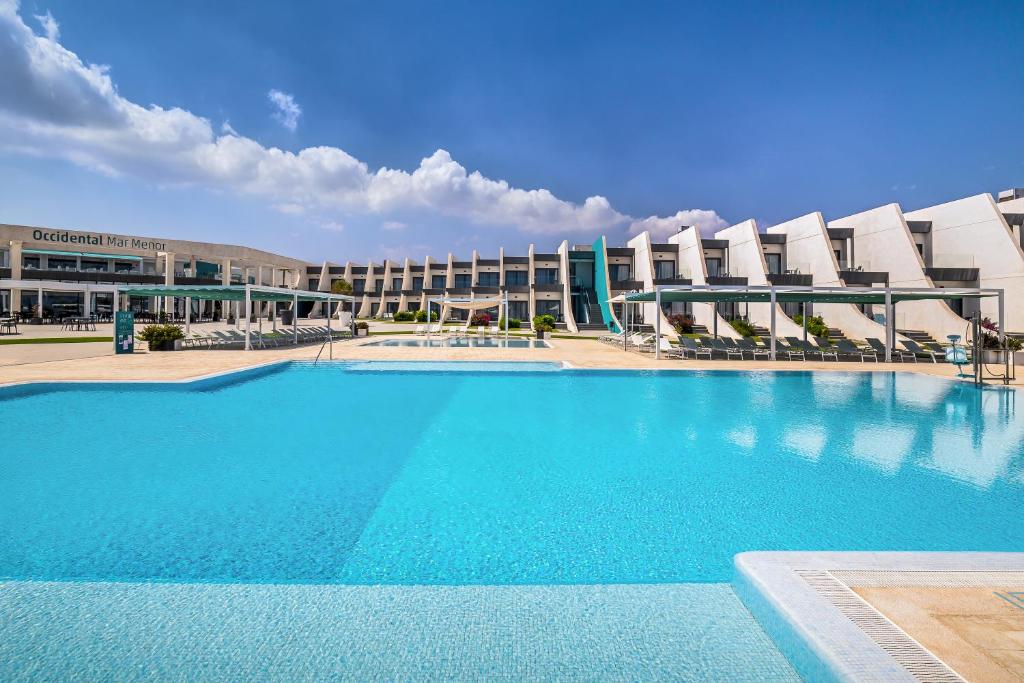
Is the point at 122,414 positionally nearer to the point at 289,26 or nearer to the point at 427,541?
the point at 427,541

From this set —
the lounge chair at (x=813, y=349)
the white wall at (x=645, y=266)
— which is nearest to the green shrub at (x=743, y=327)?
the white wall at (x=645, y=266)

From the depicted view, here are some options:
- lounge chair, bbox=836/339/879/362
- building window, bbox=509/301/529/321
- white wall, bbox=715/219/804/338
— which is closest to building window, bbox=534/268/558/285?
building window, bbox=509/301/529/321

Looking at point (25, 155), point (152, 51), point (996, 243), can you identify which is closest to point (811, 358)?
point (996, 243)

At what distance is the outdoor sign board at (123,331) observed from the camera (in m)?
15.0

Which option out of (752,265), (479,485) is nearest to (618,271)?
(752,265)

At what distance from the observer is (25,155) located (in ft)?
68.3

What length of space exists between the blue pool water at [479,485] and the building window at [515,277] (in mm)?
34427

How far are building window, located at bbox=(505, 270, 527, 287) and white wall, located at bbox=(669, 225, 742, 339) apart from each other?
14.1m

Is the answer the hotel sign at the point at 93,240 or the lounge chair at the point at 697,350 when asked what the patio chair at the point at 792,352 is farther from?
the hotel sign at the point at 93,240

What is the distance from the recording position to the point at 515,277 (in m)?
43.6

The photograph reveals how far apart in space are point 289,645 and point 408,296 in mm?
47695

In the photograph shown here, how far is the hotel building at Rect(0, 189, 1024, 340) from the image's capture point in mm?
23281

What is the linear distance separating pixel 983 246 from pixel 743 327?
37.6ft

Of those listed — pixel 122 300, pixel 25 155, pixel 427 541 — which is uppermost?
pixel 25 155
